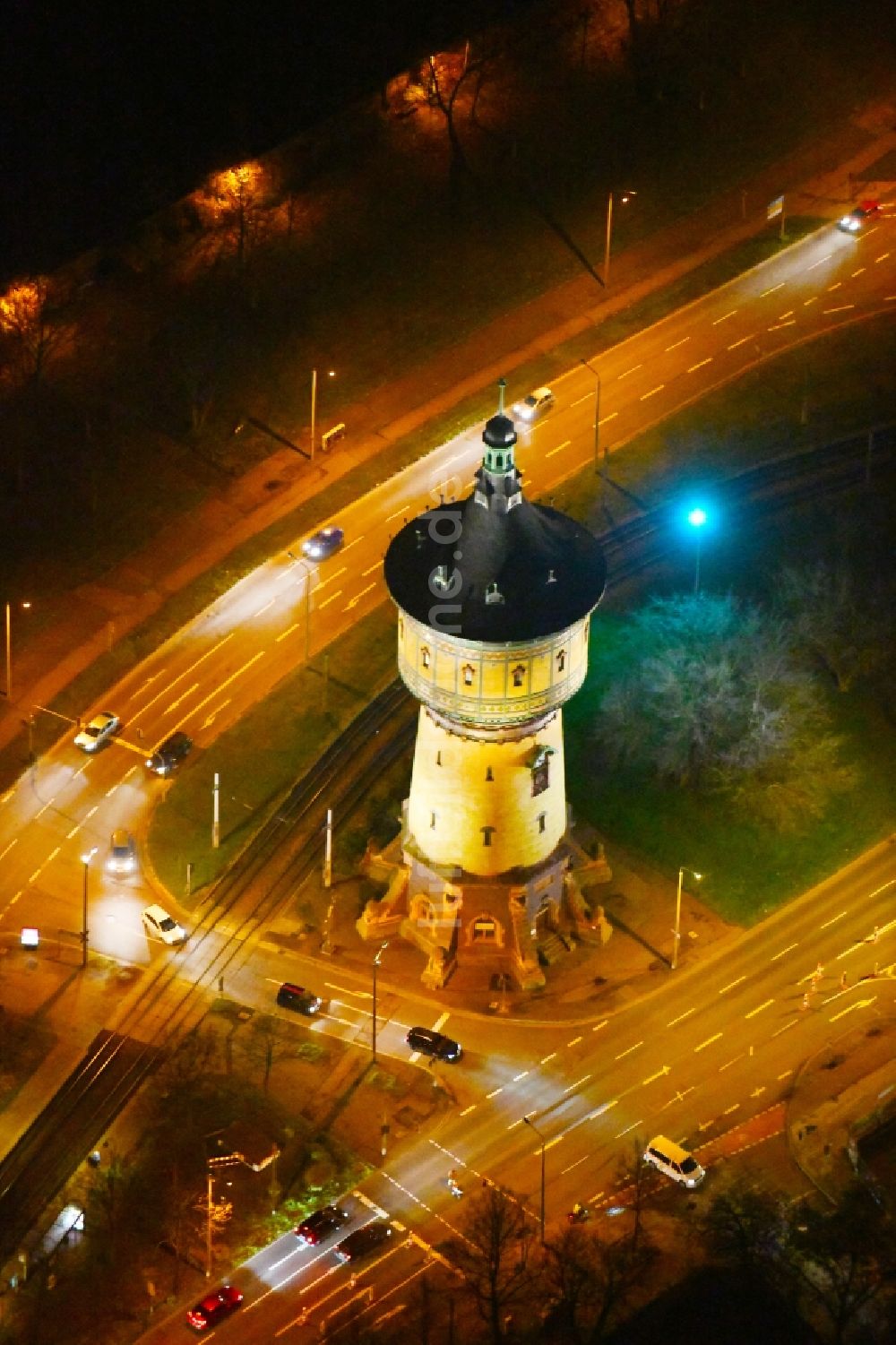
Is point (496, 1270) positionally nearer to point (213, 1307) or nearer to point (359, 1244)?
point (359, 1244)

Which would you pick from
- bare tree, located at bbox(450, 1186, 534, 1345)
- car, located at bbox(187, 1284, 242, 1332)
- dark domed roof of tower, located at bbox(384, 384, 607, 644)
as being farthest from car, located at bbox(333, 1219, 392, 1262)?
dark domed roof of tower, located at bbox(384, 384, 607, 644)

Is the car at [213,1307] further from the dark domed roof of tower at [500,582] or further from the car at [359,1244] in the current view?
the dark domed roof of tower at [500,582]

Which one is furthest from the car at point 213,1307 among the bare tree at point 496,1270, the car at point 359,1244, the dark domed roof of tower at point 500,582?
the dark domed roof of tower at point 500,582

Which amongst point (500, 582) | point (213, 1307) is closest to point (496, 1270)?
point (213, 1307)

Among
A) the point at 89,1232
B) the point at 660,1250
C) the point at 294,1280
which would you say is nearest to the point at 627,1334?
the point at 660,1250

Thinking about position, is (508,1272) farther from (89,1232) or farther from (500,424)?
(500,424)

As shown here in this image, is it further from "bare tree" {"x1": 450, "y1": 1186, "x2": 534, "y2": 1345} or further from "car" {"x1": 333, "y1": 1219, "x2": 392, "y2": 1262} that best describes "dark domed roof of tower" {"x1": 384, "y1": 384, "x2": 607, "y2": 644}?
"car" {"x1": 333, "y1": 1219, "x2": 392, "y2": 1262}
